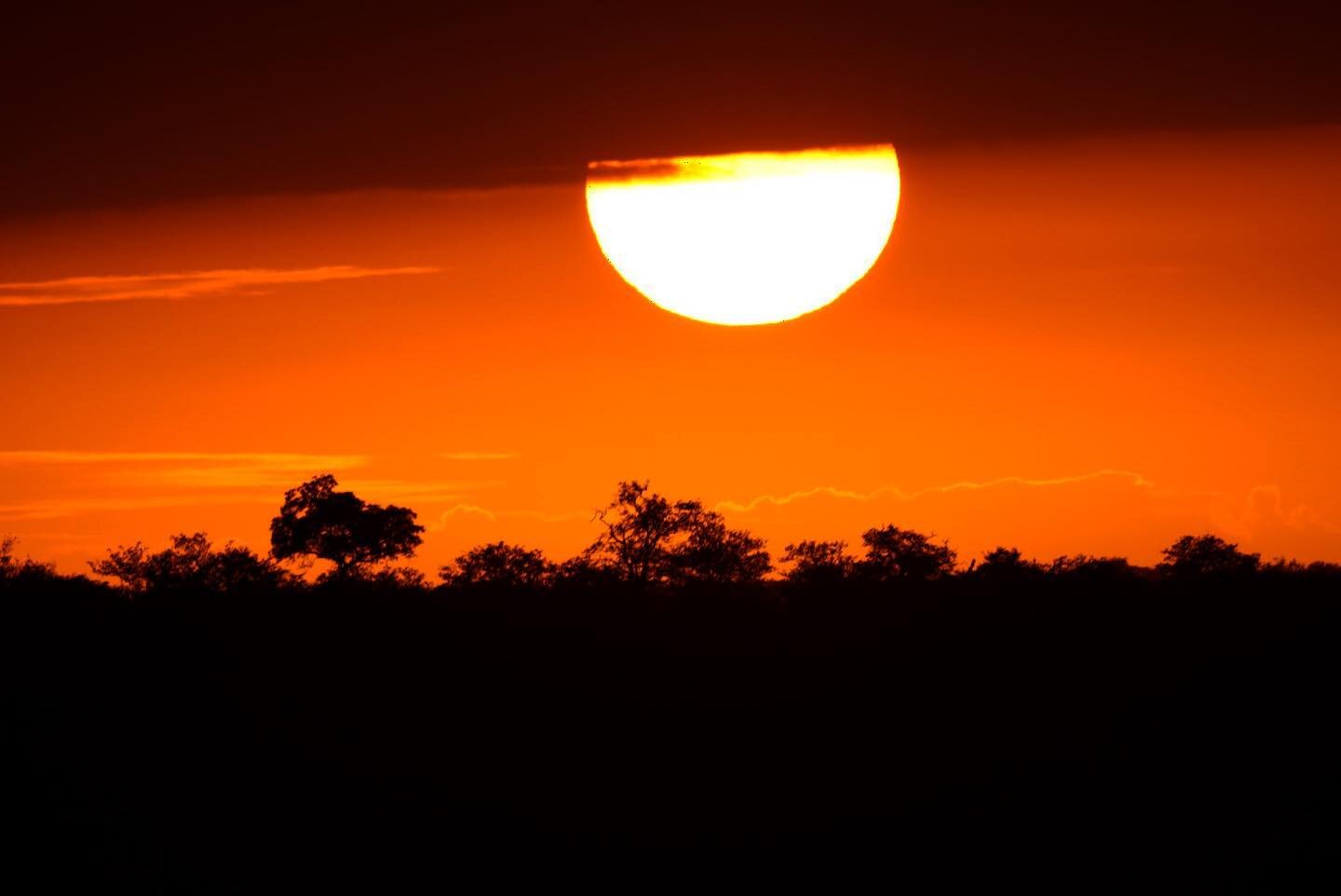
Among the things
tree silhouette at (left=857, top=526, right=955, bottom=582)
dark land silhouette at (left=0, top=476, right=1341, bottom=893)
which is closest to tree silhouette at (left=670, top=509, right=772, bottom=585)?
tree silhouette at (left=857, top=526, right=955, bottom=582)

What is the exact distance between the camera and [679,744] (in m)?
41.0

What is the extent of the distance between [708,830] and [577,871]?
10.2 feet

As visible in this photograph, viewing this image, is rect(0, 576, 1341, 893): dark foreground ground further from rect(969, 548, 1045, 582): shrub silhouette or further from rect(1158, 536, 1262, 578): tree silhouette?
rect(1158, 536, 1262, 578): tree silhouette

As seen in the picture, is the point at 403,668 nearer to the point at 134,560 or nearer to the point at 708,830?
the point at 708,830

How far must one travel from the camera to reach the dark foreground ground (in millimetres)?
35625

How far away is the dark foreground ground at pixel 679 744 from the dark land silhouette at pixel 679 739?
92mm

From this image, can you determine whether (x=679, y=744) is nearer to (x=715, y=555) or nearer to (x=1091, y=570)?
(x=1091, y=570)

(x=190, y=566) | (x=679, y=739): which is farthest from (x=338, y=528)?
(x=679, y=739)

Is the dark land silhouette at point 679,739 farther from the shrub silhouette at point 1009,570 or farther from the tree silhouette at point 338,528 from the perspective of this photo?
the tree silhouette at point 338,528

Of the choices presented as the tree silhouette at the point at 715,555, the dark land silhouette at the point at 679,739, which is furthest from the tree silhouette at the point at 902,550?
the dark land silhouette at the point at 679,739

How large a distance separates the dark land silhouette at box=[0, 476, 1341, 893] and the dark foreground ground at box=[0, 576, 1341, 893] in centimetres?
Result: 9

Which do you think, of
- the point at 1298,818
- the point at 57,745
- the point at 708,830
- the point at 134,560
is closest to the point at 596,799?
the point at 708,830

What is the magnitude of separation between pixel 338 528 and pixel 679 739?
8168cm

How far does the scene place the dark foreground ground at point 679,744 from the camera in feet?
117
